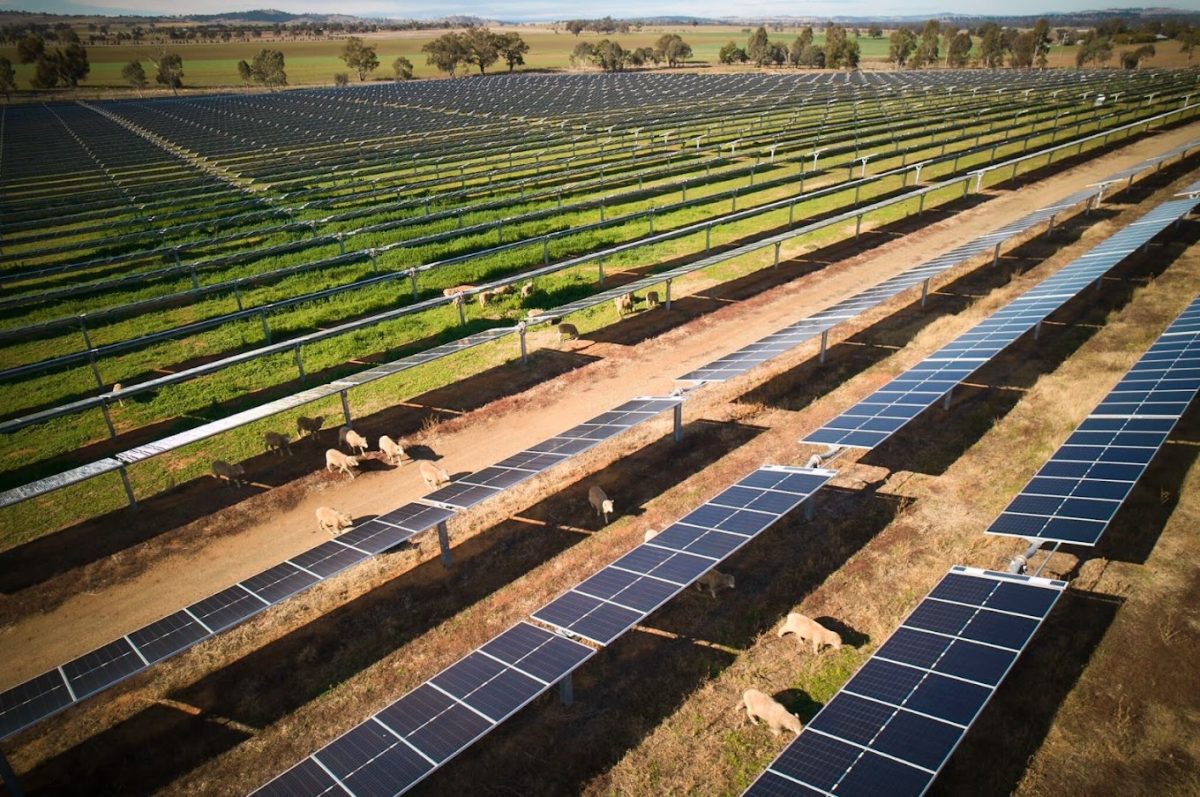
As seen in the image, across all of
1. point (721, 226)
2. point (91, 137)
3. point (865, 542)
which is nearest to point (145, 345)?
point (865, 542)

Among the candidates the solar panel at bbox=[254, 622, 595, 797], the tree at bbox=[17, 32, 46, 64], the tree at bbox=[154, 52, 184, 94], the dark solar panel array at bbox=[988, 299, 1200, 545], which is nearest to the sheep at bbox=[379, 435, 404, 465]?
the solar panel at bbox=[254, 622, 595, 797]

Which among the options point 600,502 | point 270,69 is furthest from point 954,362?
point 270,69

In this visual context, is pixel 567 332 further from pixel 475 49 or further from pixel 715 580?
pixel 475 49

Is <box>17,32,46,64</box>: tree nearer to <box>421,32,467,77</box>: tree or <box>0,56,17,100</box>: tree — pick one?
<box>0,56,17,100</box>: tree

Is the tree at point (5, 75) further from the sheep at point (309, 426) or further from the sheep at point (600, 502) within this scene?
the sheep at point (600, 502)

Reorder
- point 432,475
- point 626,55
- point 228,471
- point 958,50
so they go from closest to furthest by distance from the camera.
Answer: point 432,475 < point 228,471 < point 958,50 < point 626,55

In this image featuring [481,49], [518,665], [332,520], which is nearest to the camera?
[518,665]

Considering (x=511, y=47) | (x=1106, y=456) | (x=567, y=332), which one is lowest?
(x=1106, y=456)
